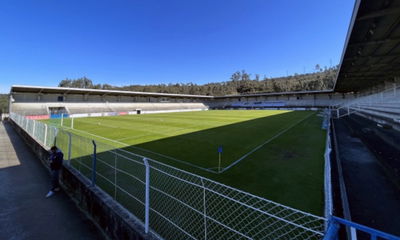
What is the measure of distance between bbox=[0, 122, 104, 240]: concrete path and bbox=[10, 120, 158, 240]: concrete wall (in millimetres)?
141

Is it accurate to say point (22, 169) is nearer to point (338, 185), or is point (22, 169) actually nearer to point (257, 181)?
point (257, 181)

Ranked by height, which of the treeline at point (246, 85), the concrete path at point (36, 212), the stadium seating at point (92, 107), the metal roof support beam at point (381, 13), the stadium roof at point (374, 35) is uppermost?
the treeline at point (246, 85)

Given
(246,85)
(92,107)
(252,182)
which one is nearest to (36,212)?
(252,182)

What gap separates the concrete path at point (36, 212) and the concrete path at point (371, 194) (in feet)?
16.5

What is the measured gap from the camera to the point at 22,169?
623cm

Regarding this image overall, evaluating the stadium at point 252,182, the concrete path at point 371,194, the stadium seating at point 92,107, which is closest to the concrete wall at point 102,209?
the stadium at point 252,182

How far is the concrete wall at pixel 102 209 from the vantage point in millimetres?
2865

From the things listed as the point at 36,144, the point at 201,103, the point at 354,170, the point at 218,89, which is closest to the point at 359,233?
the point at 354,170

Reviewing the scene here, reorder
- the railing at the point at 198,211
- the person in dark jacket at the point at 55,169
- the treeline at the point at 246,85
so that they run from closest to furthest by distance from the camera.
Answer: the railing at the point at 198,211, the person in dark jacket at the point at 55,169, the treeline at the point at 246,85

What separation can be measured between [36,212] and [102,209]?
1.69 m

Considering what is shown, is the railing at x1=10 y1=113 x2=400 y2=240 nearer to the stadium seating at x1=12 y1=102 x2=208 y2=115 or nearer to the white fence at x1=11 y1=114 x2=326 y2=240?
the white fence at x1=11 y1=114 x2=326 y2=240

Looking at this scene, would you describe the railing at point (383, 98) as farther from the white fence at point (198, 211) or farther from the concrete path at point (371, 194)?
the white fence at point (198, 211)

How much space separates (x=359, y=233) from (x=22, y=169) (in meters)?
9.47

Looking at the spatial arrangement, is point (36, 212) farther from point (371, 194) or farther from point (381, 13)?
point (381, 13)
